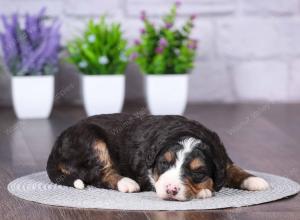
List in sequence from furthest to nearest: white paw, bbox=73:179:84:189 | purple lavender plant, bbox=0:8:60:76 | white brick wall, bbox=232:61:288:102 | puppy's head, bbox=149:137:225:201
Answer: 1. white brick wall, bbox=232:61:288:102
2. purple lavender plant, bbox=0:8:60:76
3. white paw, bbox=73:179:84:189
4. puppy's head, bbox=149:137:225:201

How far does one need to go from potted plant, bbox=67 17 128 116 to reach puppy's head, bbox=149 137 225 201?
7.80ft

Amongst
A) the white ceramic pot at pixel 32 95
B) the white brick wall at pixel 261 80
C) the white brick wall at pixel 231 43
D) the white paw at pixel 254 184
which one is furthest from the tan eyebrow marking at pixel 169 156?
the white brick wall at pixel 261 80

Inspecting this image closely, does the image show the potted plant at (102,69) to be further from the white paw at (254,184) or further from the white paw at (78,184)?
the white paw at (254,184)

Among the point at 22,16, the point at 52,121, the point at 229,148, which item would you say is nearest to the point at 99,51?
the point at 52,121

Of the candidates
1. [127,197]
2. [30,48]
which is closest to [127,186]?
[127,197]

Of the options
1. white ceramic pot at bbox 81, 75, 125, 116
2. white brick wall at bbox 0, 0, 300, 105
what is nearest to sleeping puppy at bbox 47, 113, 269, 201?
white ceramic pot at bbox 81, 75, 125, 116

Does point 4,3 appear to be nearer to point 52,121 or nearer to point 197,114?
point 52,121

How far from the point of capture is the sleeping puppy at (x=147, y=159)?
104 inches

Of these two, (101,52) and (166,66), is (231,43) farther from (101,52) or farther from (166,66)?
(101,52)

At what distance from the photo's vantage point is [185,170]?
2635 millimetres

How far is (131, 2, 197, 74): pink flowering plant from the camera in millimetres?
5078

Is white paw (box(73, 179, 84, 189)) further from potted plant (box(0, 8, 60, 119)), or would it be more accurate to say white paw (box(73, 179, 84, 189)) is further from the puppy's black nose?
potted plant (box(0, 8, 60, 119))

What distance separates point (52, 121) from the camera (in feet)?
16.4

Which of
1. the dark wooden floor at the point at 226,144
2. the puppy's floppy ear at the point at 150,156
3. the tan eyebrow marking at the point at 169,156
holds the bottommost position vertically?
the dark wooden floor at the point at 226,144
